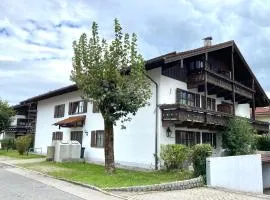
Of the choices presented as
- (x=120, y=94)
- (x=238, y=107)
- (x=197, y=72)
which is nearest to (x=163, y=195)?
(x=120, y=94)

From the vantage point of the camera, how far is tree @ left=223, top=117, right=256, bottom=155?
23484 mm

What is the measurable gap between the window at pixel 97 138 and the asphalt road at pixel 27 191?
1006 cm

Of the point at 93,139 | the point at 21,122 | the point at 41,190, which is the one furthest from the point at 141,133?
Answer: the point at 21,122

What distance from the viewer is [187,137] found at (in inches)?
944

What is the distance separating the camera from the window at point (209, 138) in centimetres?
2598

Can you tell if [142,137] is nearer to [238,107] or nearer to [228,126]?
[228,126]

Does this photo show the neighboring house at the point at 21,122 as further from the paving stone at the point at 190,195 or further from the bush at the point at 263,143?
the paving stone at the point at 190,195

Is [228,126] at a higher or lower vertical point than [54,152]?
higher

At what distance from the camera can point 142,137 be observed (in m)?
22.7

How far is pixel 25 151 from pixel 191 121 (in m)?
19.0

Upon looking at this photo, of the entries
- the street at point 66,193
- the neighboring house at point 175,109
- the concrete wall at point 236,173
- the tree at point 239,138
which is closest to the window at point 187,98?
the neighboring house at point 175,109

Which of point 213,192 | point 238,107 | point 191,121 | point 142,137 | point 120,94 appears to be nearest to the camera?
point 213,192

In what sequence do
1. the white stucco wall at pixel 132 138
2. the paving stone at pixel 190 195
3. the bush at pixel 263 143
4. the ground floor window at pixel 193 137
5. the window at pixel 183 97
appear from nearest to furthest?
the paving stone at pixel 190 195 < the white stucco wall at pixel 132 138 < the ground floor window at pixel 193 137 < the window at pixel 183 97 < the bush at pixel 263 143

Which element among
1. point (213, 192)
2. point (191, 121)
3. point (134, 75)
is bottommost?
point (213, 192)
